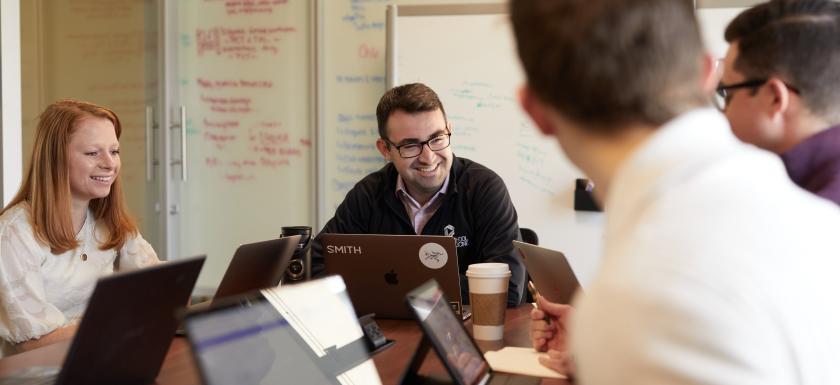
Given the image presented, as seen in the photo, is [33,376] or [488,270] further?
[488,270]

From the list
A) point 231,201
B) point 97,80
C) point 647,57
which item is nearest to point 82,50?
point 97,80

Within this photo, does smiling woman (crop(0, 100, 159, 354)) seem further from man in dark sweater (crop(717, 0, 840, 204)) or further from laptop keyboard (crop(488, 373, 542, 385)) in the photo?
man in dark sweater (crop(717, 0, 840, 204))

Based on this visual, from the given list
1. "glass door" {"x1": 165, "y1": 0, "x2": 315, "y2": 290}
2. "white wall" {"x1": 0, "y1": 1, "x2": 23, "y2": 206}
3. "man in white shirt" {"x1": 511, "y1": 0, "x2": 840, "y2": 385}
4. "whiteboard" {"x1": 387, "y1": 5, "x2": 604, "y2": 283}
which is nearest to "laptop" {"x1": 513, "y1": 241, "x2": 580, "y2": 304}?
"man in white shirt" {"x1": 511, "y1": 0, "x2": 840, "y2": 385}

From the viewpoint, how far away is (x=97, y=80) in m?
4.34

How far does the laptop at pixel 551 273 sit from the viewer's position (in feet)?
5.46

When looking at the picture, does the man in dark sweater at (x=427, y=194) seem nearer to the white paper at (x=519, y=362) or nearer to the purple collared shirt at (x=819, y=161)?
the white paper at (x=519, y=362)

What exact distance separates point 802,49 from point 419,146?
1289 mm

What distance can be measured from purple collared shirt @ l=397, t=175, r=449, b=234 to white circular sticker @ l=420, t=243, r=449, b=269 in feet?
2.23

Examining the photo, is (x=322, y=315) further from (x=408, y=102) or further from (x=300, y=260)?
(x=408, y=102)

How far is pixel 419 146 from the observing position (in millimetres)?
2539

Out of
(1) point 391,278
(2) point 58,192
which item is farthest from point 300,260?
(2) point 58,192

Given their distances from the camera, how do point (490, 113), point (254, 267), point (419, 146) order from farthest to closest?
point (490, 113), point (419, 146), point (254, 267)

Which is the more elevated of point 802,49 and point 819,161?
point 802,49

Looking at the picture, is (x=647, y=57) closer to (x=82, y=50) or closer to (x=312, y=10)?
(x=312, y=10)
